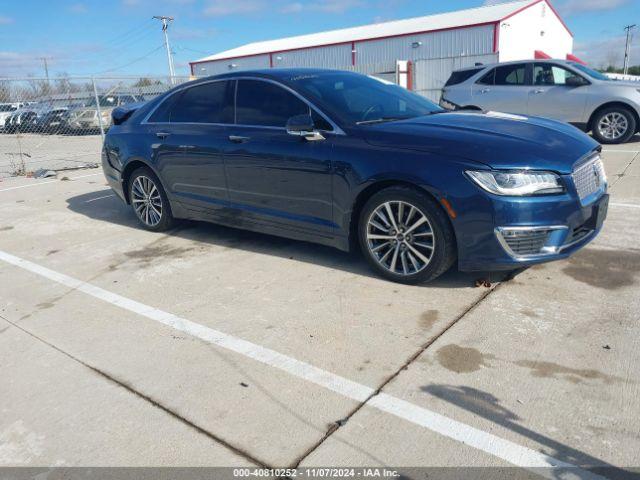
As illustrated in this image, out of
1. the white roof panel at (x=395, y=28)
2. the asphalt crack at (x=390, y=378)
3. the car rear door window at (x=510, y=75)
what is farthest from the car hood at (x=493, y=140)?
the white roof panel at (x=395, y=28)

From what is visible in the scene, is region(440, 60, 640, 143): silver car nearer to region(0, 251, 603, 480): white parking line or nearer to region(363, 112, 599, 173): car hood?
region(363, 112, 599, 173): car hood

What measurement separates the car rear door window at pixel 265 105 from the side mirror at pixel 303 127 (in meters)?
0.23

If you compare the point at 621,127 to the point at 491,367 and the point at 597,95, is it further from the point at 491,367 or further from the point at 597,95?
the point at 491,367

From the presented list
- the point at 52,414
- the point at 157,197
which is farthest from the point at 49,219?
the point at 52,414

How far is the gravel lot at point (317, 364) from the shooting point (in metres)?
2.36

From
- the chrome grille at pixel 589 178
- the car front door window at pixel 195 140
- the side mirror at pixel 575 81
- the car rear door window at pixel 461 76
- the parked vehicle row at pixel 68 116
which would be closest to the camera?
the chrome grille at pixel 589 178

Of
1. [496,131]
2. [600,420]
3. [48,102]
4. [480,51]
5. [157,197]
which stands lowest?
[600,420]

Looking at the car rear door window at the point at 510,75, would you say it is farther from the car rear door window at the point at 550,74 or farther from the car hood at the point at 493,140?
the car hood at the point at 493,140

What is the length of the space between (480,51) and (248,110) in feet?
89.9

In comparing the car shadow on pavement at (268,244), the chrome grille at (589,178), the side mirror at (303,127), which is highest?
the side mirror at (303,127)

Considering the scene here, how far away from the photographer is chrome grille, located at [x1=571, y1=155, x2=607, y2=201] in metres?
3.65

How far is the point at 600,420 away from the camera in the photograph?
7.89 ft

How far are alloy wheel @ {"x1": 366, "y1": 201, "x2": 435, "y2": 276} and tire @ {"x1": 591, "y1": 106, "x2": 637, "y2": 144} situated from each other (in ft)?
28.1

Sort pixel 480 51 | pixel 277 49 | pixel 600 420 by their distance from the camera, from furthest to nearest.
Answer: pixel 277 49 < pixel 480 51 < pixel 600 420
